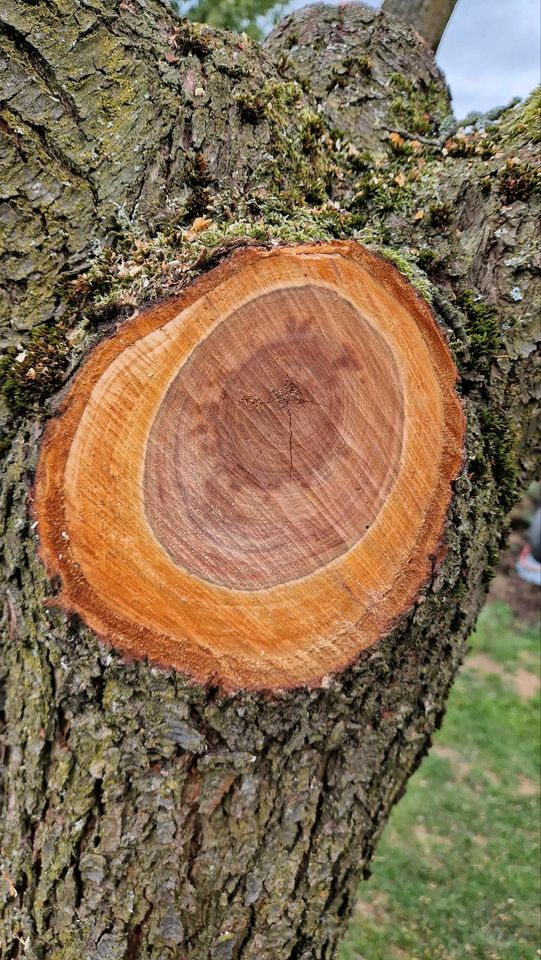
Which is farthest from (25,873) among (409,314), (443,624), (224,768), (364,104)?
(364,104)

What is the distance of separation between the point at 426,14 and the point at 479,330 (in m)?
1.41

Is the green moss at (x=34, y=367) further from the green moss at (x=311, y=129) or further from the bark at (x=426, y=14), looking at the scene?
the bark at (x=426, y=14)

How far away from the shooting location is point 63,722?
1.57 meters

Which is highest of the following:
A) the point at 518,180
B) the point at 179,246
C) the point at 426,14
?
the point at 426,14

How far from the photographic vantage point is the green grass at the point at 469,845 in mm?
2939

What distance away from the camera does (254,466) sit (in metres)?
1.39

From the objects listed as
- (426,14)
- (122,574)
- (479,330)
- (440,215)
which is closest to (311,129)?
(440,215)

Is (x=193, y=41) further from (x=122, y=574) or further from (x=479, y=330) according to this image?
(x=122, y=574)

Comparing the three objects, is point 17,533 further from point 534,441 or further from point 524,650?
point 524,650

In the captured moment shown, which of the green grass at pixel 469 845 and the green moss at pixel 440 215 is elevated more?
the green moss at pixel 440 215

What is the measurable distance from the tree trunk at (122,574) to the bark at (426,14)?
0.88 meters

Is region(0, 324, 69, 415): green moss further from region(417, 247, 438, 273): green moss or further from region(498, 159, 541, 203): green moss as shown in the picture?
region(498, 159, 541, 203): green moss

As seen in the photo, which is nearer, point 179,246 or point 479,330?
point 179,246

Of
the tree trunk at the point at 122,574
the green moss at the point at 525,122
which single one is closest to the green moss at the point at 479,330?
the tree trunk at the point at 122,574
